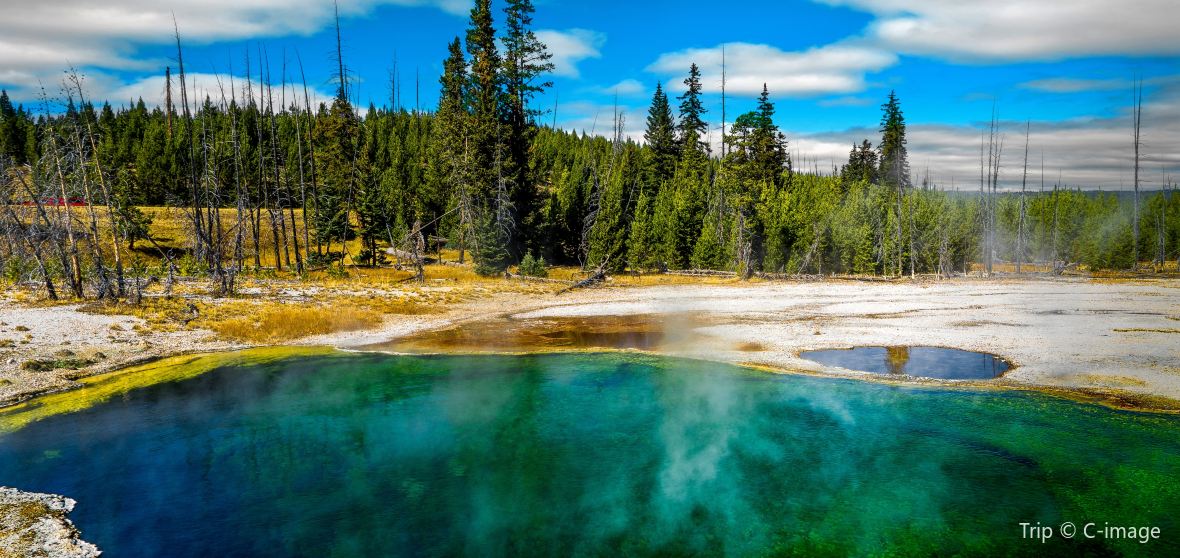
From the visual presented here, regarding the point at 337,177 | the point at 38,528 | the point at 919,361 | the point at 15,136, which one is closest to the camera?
the point at 38,528

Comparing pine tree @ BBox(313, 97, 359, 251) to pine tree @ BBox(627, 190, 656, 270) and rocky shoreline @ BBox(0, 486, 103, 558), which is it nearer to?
pine tree @ BBox(627, 190, 656, 270)

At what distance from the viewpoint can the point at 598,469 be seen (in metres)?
13.3

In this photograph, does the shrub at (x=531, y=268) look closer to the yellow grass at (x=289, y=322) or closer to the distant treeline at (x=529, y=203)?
the distant treeline at (x=529, y=203)

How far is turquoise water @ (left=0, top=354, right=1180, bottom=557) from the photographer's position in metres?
10.4

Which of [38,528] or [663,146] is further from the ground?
[663,146]

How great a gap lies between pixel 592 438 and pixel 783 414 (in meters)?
5.23

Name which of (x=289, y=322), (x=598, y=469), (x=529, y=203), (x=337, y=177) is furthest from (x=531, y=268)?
(x=598, y=469)

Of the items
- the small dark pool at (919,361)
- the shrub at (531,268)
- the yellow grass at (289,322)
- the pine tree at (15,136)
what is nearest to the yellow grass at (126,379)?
the yellow grass at (289,322)

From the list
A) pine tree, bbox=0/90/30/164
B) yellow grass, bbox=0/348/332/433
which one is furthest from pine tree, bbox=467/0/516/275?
pine tree, bbox=0/90/30/164

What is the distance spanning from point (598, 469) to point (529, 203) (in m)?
38.4

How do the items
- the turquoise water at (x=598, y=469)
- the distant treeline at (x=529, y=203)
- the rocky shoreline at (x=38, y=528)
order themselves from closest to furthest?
the rocky shoreline at (x=38, y=528)
the turquoise water at (x=598, y=469)
the distant treeline at (x=529, y=203)

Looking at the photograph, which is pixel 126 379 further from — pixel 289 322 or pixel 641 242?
pixel 641 242

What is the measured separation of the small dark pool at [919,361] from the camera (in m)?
19.2

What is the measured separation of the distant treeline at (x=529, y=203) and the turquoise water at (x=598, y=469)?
1622 cm
